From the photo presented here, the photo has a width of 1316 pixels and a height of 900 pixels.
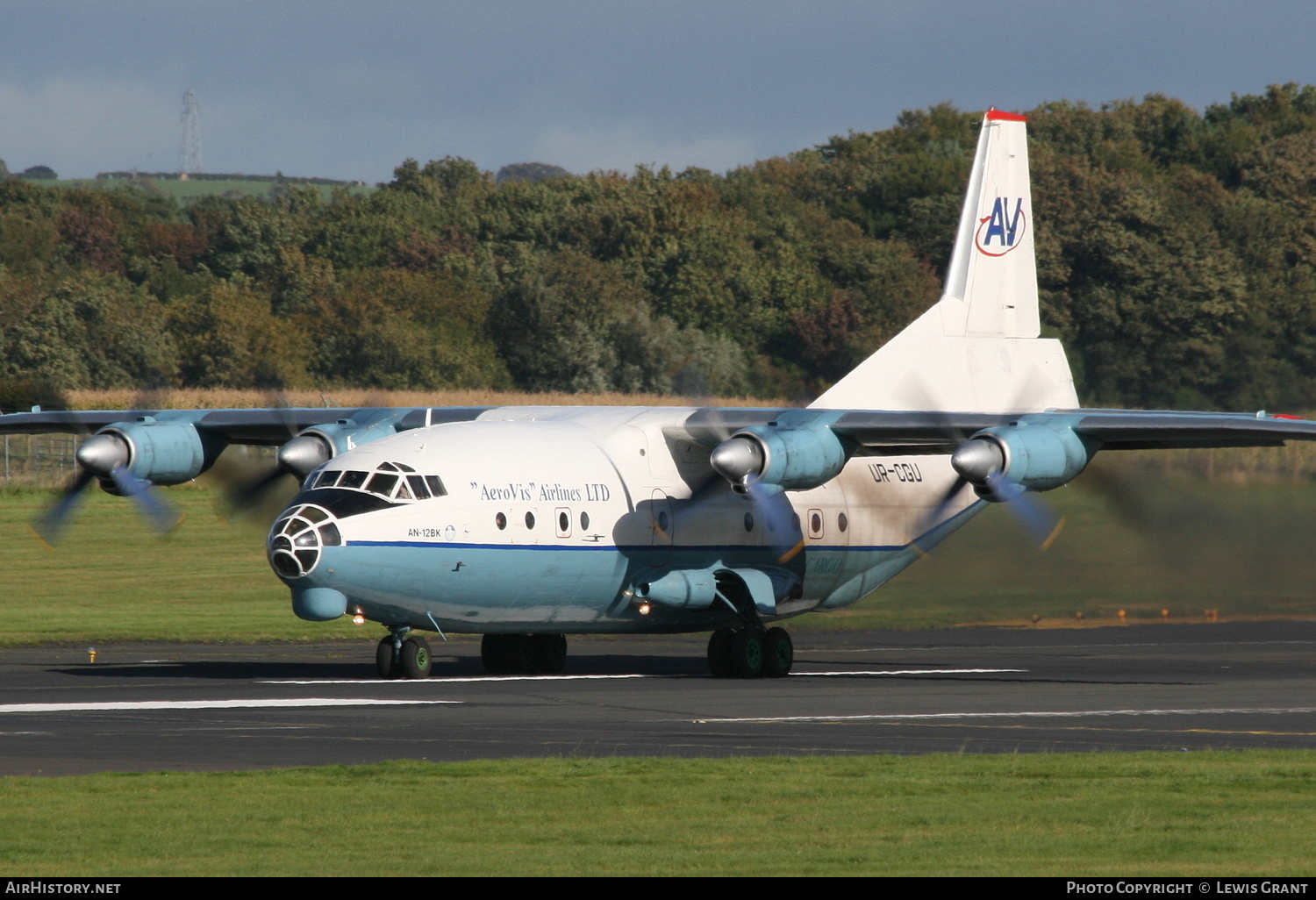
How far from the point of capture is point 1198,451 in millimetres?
32625

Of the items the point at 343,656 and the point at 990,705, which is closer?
the point at 990,705

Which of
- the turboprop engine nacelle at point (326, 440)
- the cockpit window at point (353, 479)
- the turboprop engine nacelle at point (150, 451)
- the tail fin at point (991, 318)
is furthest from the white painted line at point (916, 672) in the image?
the turboprop engine nacelle at point (150, 451)

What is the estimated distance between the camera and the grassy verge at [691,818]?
1142 cm

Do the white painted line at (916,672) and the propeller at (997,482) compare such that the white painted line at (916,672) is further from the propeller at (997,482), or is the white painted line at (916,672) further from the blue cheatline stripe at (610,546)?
the propeller at (997,482)

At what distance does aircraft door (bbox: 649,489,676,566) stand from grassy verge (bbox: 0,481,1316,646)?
20.2ft

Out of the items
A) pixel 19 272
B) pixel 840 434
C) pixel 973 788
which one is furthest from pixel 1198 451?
pixel 19 272

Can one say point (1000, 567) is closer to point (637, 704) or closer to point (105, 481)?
point (637, 704)

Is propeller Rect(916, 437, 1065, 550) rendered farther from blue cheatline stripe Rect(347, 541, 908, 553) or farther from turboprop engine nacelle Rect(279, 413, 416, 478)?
turboprop engine nacelle Rect(279, 413, 416, 478)

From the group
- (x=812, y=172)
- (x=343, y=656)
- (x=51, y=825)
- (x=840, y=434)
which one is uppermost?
(x=812, y=172)

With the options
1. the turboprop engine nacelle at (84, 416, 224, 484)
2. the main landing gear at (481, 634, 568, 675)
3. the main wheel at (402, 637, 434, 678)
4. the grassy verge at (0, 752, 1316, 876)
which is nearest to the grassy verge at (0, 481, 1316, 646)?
the turboprop engine nacelle at (84, 416, 224, 484)

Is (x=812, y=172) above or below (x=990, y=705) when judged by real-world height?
above

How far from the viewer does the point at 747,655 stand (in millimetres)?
26906

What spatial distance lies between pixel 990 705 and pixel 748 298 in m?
51.2
